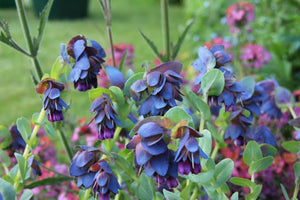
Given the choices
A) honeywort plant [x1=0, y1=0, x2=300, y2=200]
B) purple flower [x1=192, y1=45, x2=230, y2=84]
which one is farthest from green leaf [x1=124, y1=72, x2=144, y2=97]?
purple flower [x1=192, y1=45, x2=230, y2=84]

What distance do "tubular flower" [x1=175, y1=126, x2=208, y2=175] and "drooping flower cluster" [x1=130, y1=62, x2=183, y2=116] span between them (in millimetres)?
113

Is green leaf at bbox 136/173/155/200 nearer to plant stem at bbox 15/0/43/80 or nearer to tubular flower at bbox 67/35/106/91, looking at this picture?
tubular flower at bbox 67/35/106/91

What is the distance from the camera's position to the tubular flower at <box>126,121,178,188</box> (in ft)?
1.71

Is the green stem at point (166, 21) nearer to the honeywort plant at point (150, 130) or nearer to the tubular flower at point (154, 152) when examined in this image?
the honeywort plant at point (150, 130)

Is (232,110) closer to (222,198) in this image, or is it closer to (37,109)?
(222,198)

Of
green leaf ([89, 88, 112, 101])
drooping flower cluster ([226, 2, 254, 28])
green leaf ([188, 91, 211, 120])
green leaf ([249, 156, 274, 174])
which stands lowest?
drooping flower cluster ([226, 2, 254, 28])

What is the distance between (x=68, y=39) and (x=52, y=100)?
4053 millimetres

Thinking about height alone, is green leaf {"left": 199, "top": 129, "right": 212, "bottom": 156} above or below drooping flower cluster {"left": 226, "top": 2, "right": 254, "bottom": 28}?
above

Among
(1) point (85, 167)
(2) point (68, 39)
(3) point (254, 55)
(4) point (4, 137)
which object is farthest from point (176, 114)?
(2) point (68, 39)

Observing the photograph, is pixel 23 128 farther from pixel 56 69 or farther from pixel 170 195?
pixel 170 195

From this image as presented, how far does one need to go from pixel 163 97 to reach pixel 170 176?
0.14 metres

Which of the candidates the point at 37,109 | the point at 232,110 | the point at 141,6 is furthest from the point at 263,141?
the point at 141,6

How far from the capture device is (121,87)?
29.7 inches

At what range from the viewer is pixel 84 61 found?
690 mm
